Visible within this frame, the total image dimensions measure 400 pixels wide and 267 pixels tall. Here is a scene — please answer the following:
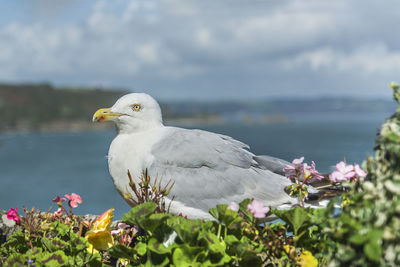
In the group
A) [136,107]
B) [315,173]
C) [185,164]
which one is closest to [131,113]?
[136,107]

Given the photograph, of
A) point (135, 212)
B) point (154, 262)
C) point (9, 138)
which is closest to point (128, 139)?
point (135, 212)

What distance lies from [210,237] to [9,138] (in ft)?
541

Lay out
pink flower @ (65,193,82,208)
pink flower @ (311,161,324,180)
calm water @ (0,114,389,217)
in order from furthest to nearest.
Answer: calm water @ (0,114,389,217) → pink flower @ (65,193,82,208) → pink flower @ (311,161,324,180)

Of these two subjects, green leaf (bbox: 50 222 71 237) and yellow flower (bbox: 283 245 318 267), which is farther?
green leaf (bbox: 50 222 71 237)

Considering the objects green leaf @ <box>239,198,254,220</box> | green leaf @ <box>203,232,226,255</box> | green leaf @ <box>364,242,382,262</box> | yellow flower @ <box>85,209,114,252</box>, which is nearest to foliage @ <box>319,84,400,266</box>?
green leaf @ <box>364,242,382,262</box>

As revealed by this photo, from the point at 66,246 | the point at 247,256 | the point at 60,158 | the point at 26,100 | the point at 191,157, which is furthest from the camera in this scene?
the point at 26,100

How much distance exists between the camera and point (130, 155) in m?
4.66

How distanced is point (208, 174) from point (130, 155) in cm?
93

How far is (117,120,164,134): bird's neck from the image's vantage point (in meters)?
4.85

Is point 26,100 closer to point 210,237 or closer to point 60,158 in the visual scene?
point 60,158

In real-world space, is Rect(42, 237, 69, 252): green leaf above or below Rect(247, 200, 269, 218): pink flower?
below

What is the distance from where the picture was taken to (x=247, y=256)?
12.0ft

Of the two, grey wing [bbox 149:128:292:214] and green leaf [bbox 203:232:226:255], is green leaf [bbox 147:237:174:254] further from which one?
grey wing [bbox 149:128:292:214]

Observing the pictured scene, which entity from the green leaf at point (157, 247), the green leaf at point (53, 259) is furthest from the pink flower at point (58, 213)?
the green leaf at point (157, 247)
